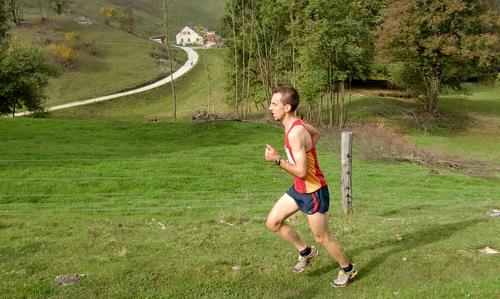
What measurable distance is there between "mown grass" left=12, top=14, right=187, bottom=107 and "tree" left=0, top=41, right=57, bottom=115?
1326 cm

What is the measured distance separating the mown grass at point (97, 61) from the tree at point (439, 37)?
45.7 metres

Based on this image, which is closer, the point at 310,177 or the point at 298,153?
the point at 298,153

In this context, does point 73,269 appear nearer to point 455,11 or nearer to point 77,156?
point 77,156

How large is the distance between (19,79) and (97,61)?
38.9 m

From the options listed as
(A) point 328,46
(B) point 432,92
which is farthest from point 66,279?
(B) point 432,92

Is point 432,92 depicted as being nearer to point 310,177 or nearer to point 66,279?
point 310,177

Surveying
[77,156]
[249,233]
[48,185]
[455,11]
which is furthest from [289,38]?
[249,233]

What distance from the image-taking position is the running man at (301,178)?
594 centimetres

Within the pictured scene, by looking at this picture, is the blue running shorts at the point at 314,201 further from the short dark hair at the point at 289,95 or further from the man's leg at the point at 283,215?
the short dark hair at the point at 289,95

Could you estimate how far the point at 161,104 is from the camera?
67.4 meters

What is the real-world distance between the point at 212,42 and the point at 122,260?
11245 cm

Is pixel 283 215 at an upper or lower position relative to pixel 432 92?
upper

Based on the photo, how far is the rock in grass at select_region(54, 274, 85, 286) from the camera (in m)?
6.63

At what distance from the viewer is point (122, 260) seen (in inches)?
293
